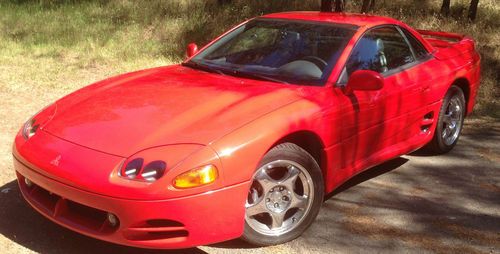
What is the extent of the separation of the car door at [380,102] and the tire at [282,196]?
17.3 inches

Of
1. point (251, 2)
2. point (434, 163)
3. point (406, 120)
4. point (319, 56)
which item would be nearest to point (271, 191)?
point (319, 56)

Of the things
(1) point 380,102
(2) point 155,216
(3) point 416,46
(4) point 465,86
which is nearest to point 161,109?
(2) point 155,216

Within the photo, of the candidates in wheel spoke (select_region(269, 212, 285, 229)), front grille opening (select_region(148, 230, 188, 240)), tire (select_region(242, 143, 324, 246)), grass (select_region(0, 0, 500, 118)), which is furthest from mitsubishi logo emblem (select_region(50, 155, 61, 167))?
grass (select_region(0, 0, 500, 118))

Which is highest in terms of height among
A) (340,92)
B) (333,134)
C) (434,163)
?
(340,92)

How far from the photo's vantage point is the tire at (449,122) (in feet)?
16.5

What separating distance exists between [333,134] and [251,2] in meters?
9.28

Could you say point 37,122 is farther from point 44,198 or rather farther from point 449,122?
point 449,122

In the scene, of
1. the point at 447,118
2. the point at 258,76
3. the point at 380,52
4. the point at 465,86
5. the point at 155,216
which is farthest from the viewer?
the point at 465,86

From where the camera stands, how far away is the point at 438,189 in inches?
177

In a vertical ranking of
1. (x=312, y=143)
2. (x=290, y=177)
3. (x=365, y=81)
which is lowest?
(x=290, y=177)

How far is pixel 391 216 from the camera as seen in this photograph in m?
3.96

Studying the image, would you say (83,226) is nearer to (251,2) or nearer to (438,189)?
(438,189)

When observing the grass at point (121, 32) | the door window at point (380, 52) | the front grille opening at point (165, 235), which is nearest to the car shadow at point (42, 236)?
the front grille opening at point (165, 235)

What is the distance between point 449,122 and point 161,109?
10.2 ft
